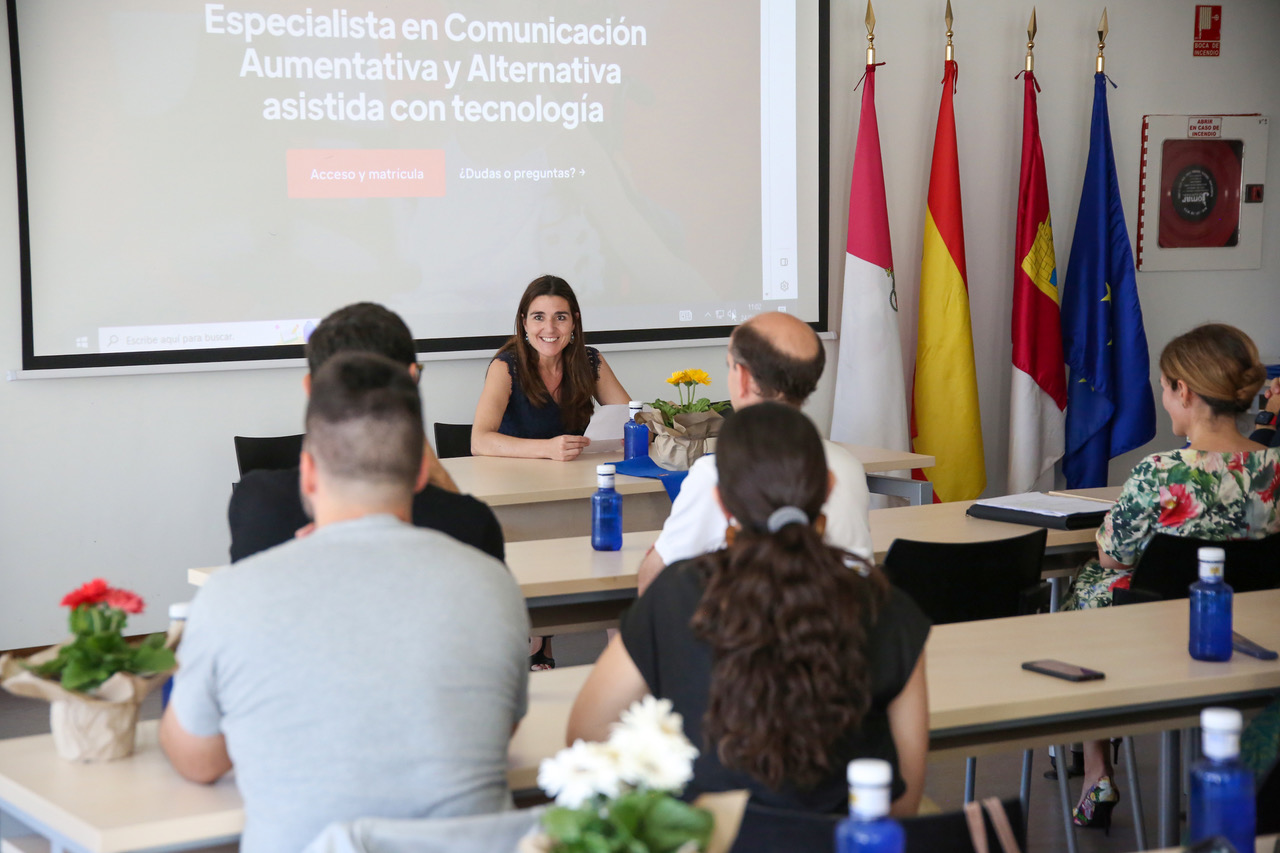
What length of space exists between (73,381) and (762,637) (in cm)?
389

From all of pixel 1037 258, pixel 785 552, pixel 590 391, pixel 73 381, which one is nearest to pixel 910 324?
pixel 1037 258

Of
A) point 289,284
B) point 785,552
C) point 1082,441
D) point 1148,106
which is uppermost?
point 1148,106

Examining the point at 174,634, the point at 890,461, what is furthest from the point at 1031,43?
the point at 174,634

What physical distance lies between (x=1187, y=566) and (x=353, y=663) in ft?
7.17

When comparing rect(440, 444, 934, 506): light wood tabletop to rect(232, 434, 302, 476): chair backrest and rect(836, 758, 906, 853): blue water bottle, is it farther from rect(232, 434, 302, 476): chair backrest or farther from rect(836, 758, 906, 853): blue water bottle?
rect(836, 758, 906, 853): blue water bottle

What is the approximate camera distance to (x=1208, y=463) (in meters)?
2.93

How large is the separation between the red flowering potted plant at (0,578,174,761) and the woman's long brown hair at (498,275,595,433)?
2.75m

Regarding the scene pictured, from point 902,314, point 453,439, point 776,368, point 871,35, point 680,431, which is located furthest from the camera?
point 902,314

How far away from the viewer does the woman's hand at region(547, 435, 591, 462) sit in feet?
14.0

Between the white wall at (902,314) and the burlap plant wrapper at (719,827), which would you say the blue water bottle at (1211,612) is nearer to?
the burlap plant wrapper at (719,827)

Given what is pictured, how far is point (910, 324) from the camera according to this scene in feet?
19.5

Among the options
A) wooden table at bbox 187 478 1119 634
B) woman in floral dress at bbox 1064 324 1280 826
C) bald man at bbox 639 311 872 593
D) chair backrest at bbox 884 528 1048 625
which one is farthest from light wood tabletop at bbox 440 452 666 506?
woman in floral dress at bbox 1064 324 1280 826

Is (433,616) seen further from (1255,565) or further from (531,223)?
(531,223)

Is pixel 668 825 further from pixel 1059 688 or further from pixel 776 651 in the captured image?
pixel 1059 688
